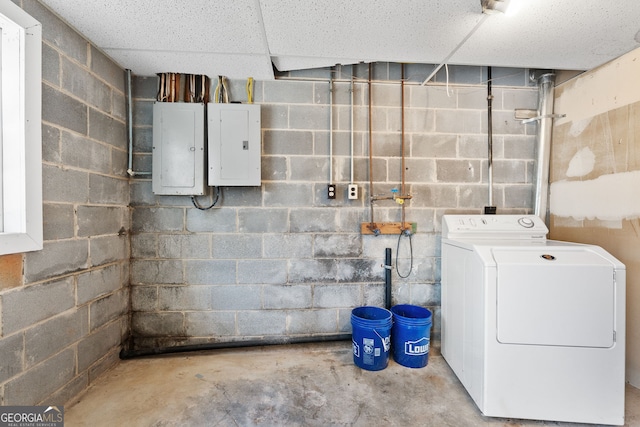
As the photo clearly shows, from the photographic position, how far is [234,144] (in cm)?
190

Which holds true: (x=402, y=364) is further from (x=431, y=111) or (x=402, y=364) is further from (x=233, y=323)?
(x=431, y=111)

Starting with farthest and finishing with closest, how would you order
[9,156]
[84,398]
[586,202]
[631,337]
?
[586,202], [631,337], [84,398], [9,156]

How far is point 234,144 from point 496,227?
1950mm

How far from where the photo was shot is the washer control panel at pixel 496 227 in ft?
6.10

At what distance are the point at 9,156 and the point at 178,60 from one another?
3.50 ft

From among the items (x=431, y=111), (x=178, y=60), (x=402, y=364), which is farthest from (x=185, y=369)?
Answer: (x=431, y=111)

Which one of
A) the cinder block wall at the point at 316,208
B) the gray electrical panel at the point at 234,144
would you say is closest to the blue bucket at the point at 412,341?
the cinder block wall at the point at 316,208

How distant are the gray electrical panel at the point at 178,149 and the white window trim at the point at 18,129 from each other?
662 millimetres

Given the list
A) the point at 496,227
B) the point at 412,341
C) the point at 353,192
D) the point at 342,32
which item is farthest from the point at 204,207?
the point at 496,227

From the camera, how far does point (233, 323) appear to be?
2059 millimetres

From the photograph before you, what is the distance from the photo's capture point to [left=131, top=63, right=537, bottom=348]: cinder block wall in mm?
2021

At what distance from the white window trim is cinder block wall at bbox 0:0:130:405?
0.30 feet

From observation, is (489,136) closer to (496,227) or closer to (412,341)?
(496,227)

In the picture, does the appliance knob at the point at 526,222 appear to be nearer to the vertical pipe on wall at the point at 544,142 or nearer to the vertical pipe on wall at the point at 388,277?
the vertical pipe on wall at the point at 544,142
